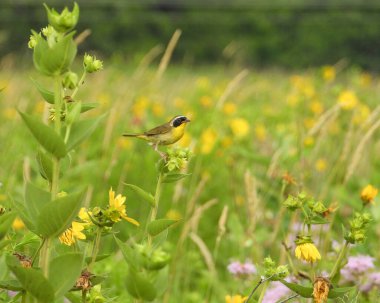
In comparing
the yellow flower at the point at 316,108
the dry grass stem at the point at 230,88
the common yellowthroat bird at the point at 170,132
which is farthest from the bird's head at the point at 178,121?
the yellow flower at the point at 316,108

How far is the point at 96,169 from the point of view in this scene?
2.49 metres

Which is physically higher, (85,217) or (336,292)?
(85,217)

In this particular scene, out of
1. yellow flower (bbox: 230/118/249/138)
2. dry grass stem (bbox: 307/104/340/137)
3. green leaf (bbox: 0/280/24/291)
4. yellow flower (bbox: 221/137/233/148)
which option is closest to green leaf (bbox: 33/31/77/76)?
green leaf (bbox: 0/280/24/291)

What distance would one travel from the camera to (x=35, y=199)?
646mm

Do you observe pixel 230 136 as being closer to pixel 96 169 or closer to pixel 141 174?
pixel 141 174

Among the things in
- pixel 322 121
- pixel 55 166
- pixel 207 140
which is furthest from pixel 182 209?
pixel 55 166

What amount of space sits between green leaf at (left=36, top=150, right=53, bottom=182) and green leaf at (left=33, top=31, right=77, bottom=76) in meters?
0.08

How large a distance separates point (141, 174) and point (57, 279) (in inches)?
86.3

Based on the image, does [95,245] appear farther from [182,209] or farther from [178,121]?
[182,209]

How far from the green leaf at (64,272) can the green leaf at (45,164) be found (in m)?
0.10

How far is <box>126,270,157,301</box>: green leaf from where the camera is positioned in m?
0.64

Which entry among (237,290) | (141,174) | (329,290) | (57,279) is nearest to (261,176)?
(141,174)

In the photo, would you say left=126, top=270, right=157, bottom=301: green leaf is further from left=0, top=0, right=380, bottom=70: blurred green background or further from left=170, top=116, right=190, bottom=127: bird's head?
left=0, top=0, right=380, bottom=70: blurred green background

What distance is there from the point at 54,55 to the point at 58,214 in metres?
0.15
